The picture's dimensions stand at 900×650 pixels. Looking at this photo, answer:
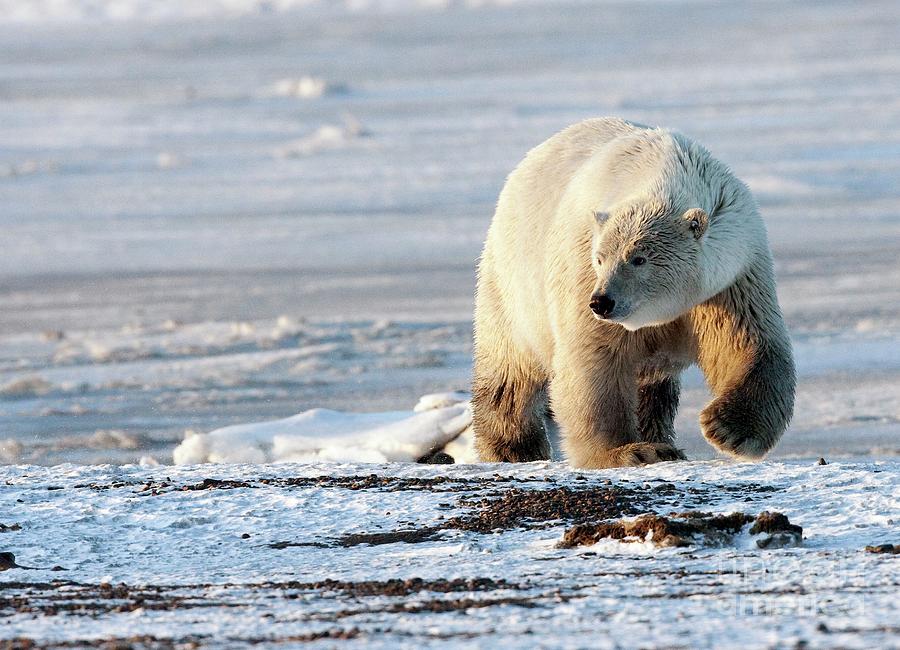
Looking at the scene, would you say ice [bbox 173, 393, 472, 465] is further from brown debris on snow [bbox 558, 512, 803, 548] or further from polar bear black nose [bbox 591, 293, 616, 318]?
brown debris on snow [bbox 558, 512, 803, 548]

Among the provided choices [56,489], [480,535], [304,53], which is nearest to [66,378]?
[56,489]

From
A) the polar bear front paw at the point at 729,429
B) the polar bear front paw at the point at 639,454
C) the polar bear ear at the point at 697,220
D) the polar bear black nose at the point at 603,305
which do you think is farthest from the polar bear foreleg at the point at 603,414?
the polar bear ear at the point at 697,220

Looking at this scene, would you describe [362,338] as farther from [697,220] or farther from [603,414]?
[697,220]

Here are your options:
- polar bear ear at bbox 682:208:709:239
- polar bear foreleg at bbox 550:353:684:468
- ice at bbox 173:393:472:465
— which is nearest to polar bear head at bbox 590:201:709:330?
polar bear ear at bbox 682:208:709:239

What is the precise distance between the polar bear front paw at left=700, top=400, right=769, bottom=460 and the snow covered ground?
8.2 inches

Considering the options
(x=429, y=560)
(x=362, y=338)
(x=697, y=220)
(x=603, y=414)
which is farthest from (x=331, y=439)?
(x=429, y=560)

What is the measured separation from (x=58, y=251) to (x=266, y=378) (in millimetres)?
5036

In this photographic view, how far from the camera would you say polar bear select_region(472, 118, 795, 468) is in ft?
15.9

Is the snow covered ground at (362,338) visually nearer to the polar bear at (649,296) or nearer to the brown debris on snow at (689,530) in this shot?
the brown debris on snow at (689,530)

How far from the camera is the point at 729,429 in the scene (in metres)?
4.87

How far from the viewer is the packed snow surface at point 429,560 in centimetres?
284

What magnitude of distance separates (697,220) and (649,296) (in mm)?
295

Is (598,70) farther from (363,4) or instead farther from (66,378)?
(363,4)

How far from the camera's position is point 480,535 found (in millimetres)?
3826
